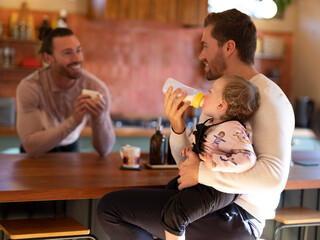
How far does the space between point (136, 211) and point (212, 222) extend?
0.29 meters

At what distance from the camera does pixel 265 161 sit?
171 cm

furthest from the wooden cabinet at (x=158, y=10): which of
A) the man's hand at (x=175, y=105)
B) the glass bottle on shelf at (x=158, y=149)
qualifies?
the man's hand at (x=175, y=105)

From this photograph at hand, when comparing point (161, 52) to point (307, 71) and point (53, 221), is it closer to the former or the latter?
point (307, 71)

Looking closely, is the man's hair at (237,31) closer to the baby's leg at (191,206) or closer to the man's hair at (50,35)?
the baby's leg at (191,206)

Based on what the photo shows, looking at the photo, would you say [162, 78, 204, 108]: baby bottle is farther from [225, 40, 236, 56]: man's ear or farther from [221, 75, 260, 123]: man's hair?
[225, 40, 236, 56]: man's ear

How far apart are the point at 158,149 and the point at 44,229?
2.74 feet

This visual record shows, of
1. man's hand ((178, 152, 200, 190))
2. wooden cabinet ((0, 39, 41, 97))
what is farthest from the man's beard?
wooden cabinet ((0, 39, 41, 97))

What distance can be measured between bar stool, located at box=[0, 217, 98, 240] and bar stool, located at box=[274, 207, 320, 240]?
36.1 inches

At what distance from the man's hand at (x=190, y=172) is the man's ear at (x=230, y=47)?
1.62 ft

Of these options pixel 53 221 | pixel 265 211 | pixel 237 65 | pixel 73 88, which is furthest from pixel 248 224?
pixel 73 88

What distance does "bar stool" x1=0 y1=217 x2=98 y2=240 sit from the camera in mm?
1827

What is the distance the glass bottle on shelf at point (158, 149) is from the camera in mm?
2521

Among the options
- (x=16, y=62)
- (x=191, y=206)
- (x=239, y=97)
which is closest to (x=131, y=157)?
(x=191, y=206)

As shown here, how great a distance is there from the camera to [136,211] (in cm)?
184
